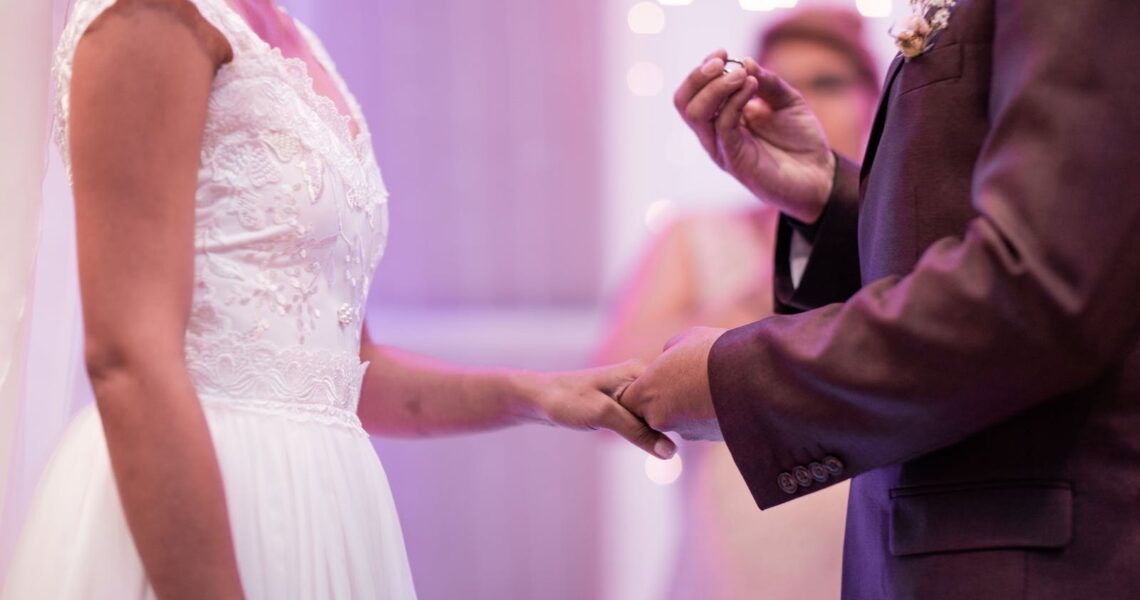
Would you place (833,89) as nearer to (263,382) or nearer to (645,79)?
(645,79)

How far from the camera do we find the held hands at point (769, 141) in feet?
4.91

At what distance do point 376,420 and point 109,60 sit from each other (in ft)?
2.13

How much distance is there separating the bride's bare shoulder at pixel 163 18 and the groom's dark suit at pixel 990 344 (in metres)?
0.57

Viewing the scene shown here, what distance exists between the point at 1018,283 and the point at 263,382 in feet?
2.31

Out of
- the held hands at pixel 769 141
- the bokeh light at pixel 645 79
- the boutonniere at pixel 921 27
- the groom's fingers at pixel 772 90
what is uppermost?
the boutonniere at pixel 921 27

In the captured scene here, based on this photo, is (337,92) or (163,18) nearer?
(163,18)

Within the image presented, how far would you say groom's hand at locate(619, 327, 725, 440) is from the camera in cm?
113

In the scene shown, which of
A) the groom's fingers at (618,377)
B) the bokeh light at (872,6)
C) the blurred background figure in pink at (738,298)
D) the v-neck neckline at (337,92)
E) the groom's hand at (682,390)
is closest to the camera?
the groom's hand at (682,390)

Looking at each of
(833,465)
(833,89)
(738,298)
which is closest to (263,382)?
(833,465)

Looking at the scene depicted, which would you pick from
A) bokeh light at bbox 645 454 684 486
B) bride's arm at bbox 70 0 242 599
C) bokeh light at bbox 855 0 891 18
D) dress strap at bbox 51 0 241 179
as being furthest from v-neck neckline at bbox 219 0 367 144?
bokeh light at bbox 855 0 891 18

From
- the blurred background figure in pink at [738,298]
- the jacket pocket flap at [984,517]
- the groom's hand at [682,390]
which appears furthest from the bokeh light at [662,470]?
the jacket pocket flap at [984,517]

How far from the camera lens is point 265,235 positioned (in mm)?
1103

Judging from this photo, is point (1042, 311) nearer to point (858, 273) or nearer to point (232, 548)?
point (858, 273)

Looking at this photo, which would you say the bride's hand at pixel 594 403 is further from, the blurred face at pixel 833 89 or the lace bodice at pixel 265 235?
the blurred face at pixel 833 89
